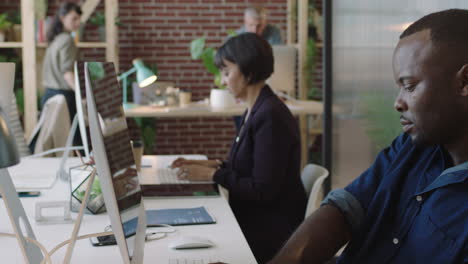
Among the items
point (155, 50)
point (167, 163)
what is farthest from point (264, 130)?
point (155, 50)

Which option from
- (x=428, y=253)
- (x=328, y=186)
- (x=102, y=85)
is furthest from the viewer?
(x=328, y=186)

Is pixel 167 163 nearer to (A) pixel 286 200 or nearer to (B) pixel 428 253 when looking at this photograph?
(A) pixel 286 200

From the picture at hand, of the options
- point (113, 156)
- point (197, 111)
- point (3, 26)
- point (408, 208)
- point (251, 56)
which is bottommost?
point (197, 111)

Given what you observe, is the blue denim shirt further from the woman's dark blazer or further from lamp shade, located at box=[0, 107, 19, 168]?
lamp shade, located at box=[0, 107, 19, 168]

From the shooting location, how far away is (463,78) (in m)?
1.10

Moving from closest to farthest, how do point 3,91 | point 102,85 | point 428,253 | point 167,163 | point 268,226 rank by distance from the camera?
point 102,85 → point 428,253 → point 3,91 → point 268,226 → point 167,163

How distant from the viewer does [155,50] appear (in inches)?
252

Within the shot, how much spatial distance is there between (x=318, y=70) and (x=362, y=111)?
11.4 feet

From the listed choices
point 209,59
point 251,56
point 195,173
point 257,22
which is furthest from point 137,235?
point 257,22

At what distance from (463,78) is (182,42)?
5490 mm

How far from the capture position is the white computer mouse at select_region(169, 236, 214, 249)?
1.28 meters

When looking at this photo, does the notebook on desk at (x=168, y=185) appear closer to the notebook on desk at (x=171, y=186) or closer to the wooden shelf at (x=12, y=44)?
the notebook on desk at (x=171, y=186)

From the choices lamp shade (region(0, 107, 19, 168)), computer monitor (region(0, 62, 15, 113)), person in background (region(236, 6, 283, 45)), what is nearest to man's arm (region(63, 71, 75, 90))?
person in background (region(236, 6, 283, 45))

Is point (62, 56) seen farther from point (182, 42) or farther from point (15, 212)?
point (15, 212)
